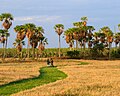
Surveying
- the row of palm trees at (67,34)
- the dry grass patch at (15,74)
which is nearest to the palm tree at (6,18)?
the row of palm trees at (67,34)

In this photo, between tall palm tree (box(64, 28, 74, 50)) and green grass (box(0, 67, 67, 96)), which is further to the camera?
tall palm tree (box(64, 28, 74, 50))

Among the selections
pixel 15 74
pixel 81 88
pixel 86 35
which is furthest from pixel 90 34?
pixel 81 88

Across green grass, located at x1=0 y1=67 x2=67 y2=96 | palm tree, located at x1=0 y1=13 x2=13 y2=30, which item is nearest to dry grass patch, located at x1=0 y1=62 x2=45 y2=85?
green grass, located at x1=0 y1=67 x2=67 y2=96

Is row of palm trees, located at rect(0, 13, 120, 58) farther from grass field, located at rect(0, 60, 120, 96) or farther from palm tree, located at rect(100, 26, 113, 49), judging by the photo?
grass field, located at rect(0, 60, 120, 96)

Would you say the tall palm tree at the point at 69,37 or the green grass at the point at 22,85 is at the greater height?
the tall palm tree at the point at 69,37

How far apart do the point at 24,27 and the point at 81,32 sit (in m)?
23.4

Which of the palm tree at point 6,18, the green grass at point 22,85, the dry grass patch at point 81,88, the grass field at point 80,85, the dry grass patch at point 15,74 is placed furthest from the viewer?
the palm tree at point 6,18

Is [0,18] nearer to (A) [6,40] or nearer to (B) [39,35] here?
(A) [6,40]

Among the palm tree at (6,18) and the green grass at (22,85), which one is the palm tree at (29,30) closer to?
the palm tree at (6,18)

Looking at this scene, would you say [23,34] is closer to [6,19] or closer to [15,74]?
[6,19]

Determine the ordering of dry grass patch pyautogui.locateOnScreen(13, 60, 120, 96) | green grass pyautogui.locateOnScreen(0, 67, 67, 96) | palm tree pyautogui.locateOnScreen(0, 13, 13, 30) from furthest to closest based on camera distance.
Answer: palm tree pyautogui.locateOnScreen(0, 13, 13, 30), green grass pyautogui.locateOnScreen(0, 67, 67, 96), dry grass patch pyautogui.locateOnScreen(13, 60, 120, 96)

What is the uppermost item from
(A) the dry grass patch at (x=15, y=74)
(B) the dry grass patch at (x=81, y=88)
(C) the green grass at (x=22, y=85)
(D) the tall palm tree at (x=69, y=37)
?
(D) the tall palm tree at (x=69, y=37)

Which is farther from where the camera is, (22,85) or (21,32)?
(21,32)

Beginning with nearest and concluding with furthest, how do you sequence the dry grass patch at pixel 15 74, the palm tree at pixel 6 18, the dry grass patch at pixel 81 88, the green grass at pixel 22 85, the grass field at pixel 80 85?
the dry grass patch at pixel 81 88 → the grass field at pixel 80 85 → the green grass at pixel 22 85 → the dry grass patch at pixel 15 74 → the palm tree at pixel 6 18
